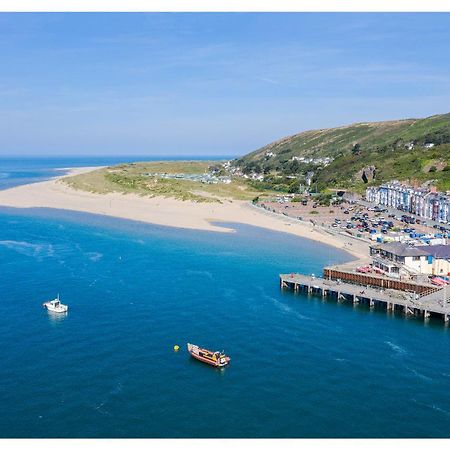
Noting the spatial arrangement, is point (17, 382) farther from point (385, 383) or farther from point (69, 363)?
point (385, 383)

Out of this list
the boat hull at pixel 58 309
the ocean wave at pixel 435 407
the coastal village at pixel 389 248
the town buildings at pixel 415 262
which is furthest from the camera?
the town buildings at pixel 415 262

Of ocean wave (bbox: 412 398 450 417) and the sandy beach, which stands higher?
the sandy beach

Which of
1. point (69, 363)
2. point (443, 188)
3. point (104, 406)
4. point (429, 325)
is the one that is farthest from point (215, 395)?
point (443, 188)

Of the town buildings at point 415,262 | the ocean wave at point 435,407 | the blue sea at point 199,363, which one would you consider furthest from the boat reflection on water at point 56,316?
the town buildings at point 415,262

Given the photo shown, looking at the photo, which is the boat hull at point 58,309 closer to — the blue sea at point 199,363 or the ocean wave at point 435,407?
the blue sea at point 199,363

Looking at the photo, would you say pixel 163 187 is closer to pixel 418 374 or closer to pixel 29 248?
pixel 29 248

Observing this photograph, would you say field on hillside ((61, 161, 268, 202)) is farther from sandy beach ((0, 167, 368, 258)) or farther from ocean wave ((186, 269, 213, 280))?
ocean wave ((186, 269, 213, 280))

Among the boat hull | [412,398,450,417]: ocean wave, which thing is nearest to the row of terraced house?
[412,398,450,417]: ocean wave
